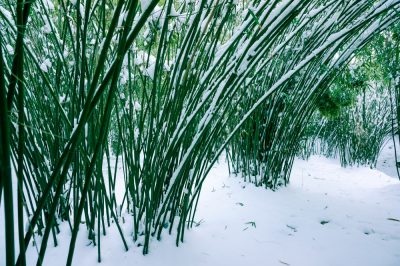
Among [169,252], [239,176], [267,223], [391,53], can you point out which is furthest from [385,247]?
[391,53]

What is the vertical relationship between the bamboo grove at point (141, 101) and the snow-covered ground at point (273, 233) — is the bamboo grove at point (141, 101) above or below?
above

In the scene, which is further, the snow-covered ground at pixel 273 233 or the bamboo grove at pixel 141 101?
the snow-covered ground at pixel 273 233

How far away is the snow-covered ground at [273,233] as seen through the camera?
95 centimetres

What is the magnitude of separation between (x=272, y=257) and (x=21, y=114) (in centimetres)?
91

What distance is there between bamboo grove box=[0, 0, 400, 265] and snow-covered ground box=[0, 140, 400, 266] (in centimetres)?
6

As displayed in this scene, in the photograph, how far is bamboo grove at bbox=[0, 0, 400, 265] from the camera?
0.49 m

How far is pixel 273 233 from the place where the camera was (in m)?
1.21

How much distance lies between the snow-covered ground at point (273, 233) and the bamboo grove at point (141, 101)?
6 centimetres

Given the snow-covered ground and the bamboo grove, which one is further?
the snow-covered ground

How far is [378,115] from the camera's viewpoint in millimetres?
4152

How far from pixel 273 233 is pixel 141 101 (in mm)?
767

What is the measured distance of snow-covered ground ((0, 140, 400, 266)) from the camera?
946 mm

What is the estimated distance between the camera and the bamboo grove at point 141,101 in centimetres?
49

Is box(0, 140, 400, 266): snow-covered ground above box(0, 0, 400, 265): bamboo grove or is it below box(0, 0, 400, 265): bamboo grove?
below
